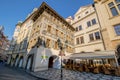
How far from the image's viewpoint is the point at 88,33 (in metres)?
18.5

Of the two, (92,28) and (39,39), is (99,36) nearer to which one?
(92,28)

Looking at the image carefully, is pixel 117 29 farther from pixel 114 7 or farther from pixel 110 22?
pixel 114 7

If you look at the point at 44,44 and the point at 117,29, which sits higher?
the point at 117,29

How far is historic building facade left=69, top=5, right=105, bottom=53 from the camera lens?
16.4 meters

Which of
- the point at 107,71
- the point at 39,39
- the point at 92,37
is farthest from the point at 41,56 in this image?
the point at 92,37

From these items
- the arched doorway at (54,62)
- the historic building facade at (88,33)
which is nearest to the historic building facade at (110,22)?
the historic building facade at (88,33)

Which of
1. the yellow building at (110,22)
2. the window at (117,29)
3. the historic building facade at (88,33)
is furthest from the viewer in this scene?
the historic building facade at (88,33)

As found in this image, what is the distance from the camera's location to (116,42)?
42.6 ft

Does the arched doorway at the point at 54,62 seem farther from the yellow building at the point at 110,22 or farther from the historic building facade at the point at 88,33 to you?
the yellow building at the point at 110,22

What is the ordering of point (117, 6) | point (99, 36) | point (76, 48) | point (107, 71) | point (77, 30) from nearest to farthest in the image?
point (107, 71)
point (117, 6)
point (99, 36)
point (76, 48)
point (77, 30)

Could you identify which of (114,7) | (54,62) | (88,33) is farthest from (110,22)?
(54,62)

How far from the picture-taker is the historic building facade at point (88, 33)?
53.9ft

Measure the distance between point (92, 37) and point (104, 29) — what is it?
Answer: 3.22m

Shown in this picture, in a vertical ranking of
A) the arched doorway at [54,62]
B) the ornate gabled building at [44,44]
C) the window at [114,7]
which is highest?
the window at [114,7]
